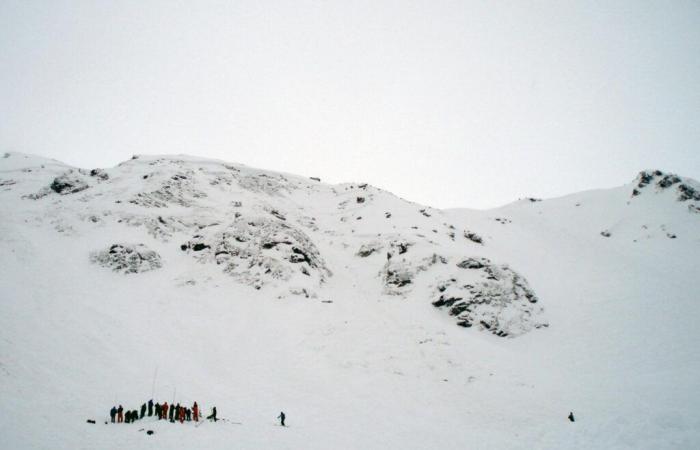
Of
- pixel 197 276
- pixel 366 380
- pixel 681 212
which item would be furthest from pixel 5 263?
pixel 681 212

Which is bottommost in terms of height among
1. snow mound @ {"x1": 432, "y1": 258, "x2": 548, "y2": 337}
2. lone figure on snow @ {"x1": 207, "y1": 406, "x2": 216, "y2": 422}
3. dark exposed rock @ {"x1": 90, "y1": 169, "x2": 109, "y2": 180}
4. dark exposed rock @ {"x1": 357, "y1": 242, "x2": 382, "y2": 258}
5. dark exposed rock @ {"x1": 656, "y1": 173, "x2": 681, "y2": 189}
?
lone figure on snow @ {"x1": 207, "y1": 406, "x2": 216, "y2": 422}

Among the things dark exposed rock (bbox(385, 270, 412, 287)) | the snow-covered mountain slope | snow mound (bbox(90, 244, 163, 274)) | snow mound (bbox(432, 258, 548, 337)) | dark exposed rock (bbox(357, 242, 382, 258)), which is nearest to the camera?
the snow-covered mountain slope

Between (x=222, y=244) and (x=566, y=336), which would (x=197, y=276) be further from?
(x=566, y=336)

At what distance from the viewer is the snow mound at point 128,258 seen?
113 ft

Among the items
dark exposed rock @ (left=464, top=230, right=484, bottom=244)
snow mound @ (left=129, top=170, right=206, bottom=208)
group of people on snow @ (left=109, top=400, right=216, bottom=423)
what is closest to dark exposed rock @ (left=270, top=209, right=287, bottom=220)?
snow mound @ (left=129, top=170, right=206, bottom=208)

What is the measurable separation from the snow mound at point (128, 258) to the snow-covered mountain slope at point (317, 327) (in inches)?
6.9

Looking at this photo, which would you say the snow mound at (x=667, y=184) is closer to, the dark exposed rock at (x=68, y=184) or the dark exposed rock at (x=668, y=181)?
the dark exposed rock at (x=668, y=181)

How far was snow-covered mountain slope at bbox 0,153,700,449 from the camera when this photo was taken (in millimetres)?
19562

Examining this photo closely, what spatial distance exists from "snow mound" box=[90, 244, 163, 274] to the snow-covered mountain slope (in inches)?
6.9

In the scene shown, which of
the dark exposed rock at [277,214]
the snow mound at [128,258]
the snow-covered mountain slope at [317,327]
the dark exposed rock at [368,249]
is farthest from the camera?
the dark exposed rock at [277,214]

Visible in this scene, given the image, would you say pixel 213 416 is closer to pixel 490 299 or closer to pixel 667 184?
pixel 490 299

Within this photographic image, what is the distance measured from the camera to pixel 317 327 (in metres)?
30.7

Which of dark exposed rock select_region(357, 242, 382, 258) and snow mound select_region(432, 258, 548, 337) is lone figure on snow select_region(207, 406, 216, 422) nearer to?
snow mound select_region(432, 258, 548, 337)

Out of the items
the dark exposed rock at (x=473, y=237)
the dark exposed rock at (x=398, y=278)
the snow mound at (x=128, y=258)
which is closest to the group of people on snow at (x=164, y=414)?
the snow mound at (x=128, y=258)
